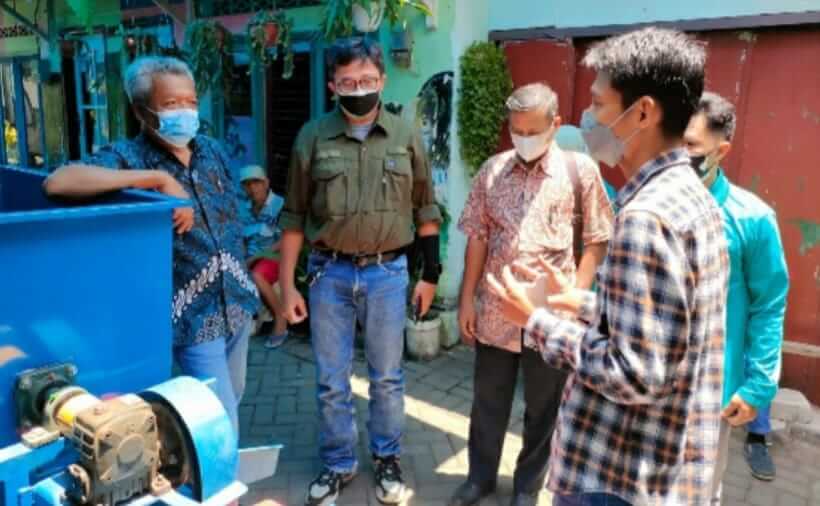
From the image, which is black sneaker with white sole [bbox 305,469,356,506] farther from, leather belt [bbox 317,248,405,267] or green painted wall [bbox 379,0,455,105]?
green painted wall [bbox 379,0,455,105]

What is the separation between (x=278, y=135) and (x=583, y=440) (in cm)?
473

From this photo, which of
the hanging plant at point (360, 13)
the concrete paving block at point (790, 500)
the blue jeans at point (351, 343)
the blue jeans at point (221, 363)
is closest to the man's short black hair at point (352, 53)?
the blue jeans at point (351, 343)

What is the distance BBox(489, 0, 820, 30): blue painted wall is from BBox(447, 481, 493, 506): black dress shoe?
9.71 ft

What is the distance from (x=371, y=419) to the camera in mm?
3035

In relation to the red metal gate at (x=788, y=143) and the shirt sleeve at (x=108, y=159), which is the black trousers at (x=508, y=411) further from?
the red metal gate at (x=788, y=143)

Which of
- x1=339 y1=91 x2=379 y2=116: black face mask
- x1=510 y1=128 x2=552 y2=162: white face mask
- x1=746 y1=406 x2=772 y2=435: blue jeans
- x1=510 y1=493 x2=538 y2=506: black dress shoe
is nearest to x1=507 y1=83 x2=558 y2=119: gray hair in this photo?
x1=510 y1=128 x2=552 y2=162: white face mask

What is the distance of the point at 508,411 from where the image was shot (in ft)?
9.34

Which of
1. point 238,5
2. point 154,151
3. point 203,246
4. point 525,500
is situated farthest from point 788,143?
point 238,5

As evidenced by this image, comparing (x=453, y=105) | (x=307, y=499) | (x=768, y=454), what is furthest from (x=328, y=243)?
(x=768, y=454)

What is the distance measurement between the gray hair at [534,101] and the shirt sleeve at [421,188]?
458mm

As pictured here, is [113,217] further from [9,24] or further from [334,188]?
[9,24]

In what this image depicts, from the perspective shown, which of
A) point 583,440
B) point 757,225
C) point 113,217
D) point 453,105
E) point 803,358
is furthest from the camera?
point 453,105

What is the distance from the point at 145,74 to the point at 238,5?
390 cm

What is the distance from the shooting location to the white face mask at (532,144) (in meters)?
2.61
